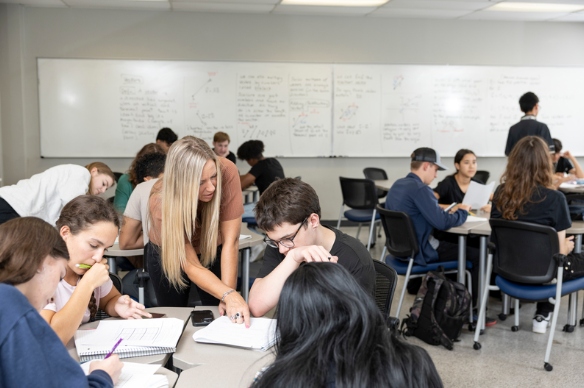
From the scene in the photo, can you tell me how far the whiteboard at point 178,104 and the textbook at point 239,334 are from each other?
4.53 m

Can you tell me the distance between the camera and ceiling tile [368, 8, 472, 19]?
5.64m

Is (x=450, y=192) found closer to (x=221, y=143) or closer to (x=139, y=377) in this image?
(x=221, y=143)

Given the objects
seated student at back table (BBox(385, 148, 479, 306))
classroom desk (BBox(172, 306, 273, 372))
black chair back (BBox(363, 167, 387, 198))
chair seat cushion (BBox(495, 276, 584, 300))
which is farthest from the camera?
black chair back (BBox(363, 167, 387, 198))

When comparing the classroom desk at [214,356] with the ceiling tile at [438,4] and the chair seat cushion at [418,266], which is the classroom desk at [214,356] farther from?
the ceiling tile at [438,4]

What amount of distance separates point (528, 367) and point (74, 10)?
5610 mm

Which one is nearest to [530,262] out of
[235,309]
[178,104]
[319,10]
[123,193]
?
[235,309]

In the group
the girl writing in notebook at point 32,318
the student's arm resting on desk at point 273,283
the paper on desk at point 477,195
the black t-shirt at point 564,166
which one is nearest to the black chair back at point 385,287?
the student's arm resting on desk at point 273,283

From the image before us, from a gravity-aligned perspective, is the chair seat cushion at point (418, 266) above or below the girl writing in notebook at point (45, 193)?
below

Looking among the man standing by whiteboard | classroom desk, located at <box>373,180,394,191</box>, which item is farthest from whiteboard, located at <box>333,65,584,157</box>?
the man standing by whiteboard

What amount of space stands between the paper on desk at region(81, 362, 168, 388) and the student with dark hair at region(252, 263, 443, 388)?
39cm

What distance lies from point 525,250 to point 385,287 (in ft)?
4.06

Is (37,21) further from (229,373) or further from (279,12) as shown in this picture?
(229,373)

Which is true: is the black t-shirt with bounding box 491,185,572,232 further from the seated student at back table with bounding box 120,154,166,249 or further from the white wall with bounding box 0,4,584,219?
the white wall with bounding box 0,4,584,219

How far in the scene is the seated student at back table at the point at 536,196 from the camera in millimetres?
2637
